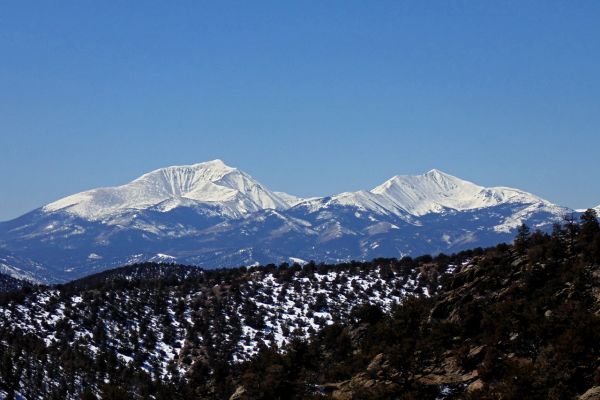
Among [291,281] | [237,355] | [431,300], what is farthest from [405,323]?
[291,281]

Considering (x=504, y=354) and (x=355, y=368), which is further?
(x=355, y=368)

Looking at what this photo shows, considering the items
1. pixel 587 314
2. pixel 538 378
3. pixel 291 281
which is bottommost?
pixel 538 378

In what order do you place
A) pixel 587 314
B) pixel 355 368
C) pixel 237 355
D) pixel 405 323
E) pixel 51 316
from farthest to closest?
1. pixel 51 316
2. pixel 237 355
3. pixel 405 323
4. pixel 355 368
5. pixel 587 314

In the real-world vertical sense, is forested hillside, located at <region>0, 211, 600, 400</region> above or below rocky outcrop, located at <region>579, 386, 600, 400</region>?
above

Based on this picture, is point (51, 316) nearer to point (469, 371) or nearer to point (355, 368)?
point (355, 368)

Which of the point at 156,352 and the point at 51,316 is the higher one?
the point at 51,316

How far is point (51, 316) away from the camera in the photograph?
135 metres

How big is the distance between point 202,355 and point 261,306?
2051 centimetres

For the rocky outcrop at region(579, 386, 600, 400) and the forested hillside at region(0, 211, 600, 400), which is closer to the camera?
the rocky outcrop at region(579, 386, 600, 400)

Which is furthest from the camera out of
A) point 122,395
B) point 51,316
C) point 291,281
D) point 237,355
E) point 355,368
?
point 291,281

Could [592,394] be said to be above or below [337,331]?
below

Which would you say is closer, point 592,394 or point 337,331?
point 592,394

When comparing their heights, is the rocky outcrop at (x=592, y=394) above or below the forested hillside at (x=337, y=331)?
below

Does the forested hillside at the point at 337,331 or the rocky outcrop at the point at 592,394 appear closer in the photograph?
the rocky outcrop at the point at 592,394
